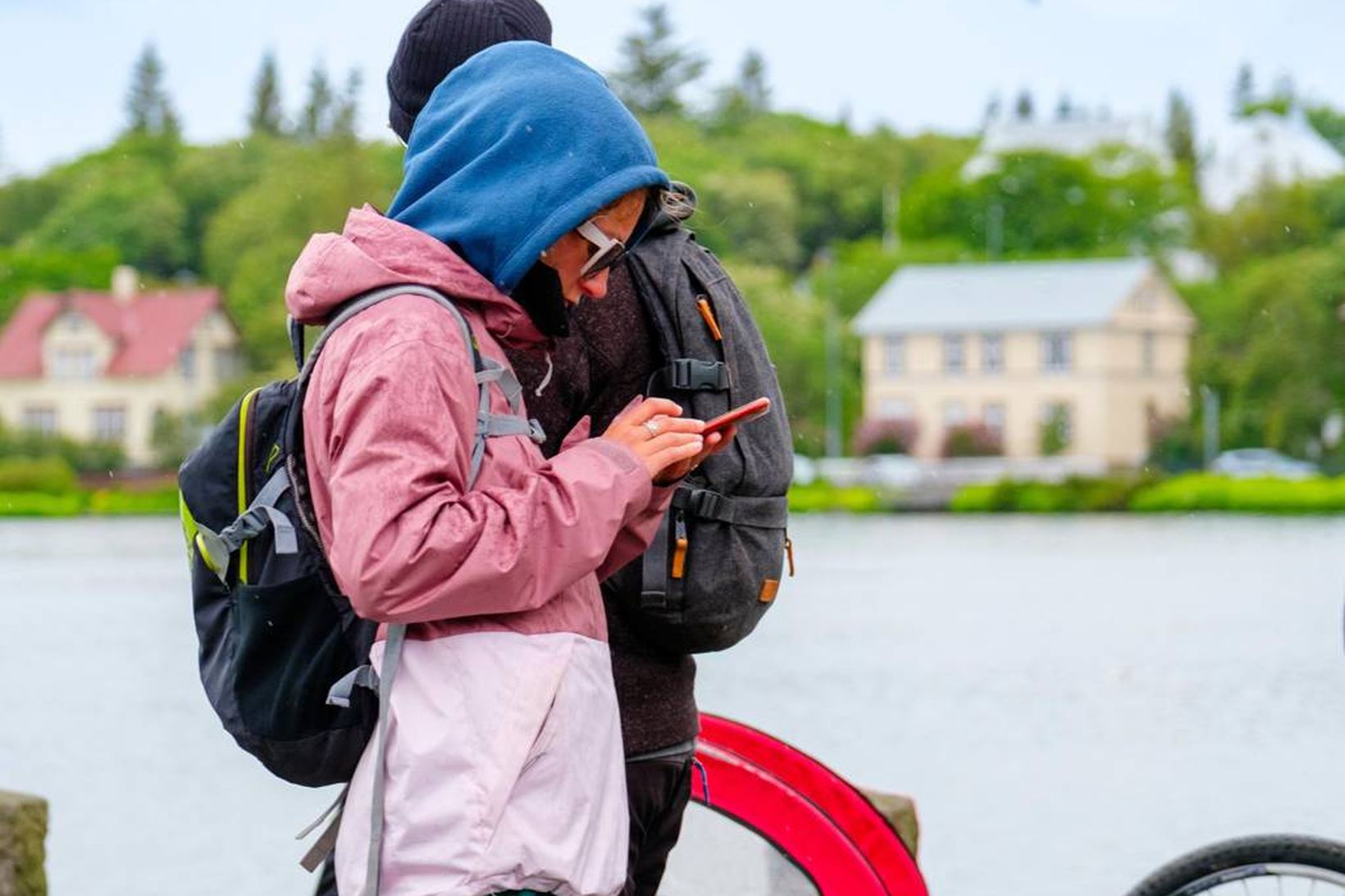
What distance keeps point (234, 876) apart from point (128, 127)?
12192 cm

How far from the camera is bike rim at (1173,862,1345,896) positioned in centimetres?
280

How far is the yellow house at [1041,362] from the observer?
82688 millimetres

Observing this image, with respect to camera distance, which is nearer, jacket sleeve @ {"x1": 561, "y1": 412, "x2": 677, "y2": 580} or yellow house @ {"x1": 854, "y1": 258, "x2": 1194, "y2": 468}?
jacket sleeve @ {"x1": 561, "y1": 412, "x2": 677, "y2": 580}

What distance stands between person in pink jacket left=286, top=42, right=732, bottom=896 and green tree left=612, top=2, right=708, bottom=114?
105 metres

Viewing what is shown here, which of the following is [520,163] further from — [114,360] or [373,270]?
[114,360]

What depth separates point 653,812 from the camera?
2.50m

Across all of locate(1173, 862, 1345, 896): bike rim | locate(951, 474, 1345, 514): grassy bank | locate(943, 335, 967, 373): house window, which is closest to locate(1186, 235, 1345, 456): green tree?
locate(943, 335, 967, 373): house window

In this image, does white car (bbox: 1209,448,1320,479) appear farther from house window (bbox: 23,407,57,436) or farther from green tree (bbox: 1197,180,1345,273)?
house window (bbox: 23,407,57,436)

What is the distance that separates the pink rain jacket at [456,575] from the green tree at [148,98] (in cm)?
12644

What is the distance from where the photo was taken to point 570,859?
6.31ft

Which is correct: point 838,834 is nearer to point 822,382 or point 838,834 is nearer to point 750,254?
point 822,382

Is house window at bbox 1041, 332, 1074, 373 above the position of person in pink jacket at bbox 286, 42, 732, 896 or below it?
below

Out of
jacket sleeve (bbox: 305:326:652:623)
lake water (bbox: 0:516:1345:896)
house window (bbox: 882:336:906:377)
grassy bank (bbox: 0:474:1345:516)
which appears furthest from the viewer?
house window (bbox: 882:336:906:377)

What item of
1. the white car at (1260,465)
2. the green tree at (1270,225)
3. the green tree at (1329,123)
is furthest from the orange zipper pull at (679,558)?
the green tree at (1329,123)
